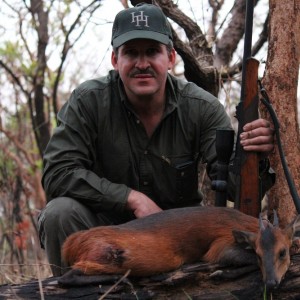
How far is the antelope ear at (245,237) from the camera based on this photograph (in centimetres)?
365

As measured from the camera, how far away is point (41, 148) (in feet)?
30.5

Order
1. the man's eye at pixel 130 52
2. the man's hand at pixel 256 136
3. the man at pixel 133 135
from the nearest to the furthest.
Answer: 1. the man's hand at pixel 256 136
2. the man at pixel 133 135
3. the man's eye at pixel 130 52

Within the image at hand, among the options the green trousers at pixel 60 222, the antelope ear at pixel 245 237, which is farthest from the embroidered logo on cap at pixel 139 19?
the antelope ear at pixel 245 237

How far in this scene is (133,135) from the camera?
520 centimetres

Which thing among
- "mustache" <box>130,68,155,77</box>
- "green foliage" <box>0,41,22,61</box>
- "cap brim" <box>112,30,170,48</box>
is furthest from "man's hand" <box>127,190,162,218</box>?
"green foliage" <box>0,41,22,61</box>

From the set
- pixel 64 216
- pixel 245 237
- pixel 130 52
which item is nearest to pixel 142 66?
pixel 130 52

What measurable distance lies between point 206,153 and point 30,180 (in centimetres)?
589

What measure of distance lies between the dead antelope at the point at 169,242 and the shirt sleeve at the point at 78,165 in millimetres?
817

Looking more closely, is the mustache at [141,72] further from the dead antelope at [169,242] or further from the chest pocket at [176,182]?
the dead antelope at [169,242]

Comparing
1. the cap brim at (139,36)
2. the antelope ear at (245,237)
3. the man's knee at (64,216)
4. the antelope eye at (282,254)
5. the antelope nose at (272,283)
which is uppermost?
the cap brim at (139,36)

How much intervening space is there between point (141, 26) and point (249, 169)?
1433 millimetres

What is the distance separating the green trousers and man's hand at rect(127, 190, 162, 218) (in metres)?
0.32

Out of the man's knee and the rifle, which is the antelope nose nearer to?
the rifle

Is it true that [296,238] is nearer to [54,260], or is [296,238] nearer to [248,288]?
[248,288]
